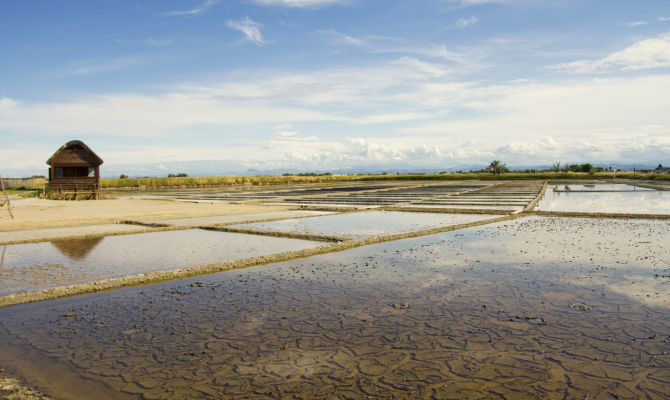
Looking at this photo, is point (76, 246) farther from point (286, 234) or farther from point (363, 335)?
point (363, 335)

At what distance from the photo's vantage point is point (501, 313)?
472cm

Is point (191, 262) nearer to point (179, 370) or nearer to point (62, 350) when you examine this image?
point (62, 350)

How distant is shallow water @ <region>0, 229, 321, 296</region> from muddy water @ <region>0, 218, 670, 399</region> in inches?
48.6

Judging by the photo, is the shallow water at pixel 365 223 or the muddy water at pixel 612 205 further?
the muddy water at pixel 612 205

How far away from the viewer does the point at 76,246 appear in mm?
9617

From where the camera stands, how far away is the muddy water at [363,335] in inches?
127

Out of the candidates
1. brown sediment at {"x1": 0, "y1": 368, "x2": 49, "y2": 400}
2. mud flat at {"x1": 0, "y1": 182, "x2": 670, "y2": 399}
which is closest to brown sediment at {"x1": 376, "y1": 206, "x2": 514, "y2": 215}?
mud flat at {"x1": 0, "y1": 182, "x2": 670, "y2": 399}

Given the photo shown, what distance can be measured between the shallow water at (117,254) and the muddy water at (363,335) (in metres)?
1.23

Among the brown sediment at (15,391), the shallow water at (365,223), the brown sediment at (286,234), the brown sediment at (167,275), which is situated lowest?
the brown sediment at (15,391)

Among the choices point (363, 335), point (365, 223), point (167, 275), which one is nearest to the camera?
point (363, 335)

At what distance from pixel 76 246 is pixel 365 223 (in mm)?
7275

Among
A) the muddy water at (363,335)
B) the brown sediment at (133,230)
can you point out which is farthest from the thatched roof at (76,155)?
the muddy water at (363,335)

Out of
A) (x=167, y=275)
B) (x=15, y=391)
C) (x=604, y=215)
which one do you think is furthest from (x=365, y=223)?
(x=15, y=391)

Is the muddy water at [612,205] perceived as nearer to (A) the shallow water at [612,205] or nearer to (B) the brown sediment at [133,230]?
(A) the shallow water at [612,205]
